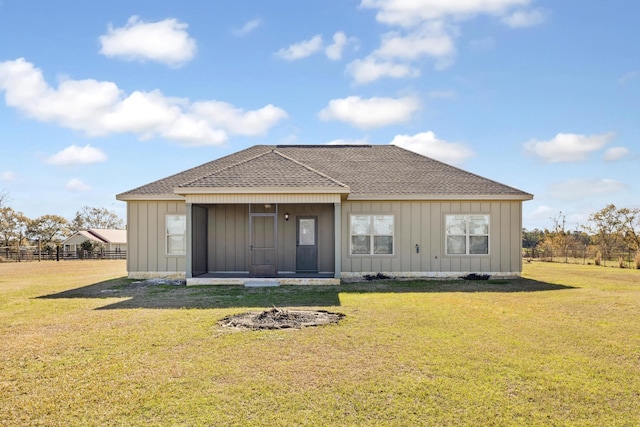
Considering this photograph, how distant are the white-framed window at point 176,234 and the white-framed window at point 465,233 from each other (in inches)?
345

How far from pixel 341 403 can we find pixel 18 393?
10.6 feet

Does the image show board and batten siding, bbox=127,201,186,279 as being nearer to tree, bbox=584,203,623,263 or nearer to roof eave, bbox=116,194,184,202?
roof eave, bbox=116,194,184,202

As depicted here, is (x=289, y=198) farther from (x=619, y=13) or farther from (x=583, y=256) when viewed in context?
(x=583, y=256)

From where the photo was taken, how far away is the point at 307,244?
15.7 metres

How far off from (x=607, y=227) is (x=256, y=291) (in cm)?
2982

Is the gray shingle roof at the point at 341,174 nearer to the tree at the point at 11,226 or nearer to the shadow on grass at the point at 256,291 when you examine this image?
the shadow on grass at the point at 256,291

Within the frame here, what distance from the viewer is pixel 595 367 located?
17.7ft

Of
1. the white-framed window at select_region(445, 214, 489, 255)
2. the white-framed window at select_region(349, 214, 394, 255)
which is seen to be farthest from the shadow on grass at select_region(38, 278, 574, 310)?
the white-framed window at select_region(349, 214, 394, 255)

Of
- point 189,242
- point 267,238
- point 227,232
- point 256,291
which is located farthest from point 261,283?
point 227,232

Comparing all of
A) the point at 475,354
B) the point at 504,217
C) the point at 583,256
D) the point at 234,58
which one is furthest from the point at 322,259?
the point at 583,256

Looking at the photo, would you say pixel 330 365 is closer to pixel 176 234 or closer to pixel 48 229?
pixel 176 234

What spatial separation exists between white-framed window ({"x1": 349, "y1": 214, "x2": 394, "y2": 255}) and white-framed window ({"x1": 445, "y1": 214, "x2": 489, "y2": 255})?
1930 millimetres

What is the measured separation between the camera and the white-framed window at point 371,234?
1513cm

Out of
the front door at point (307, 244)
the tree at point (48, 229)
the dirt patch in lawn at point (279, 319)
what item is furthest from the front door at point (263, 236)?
the tree at point (48, 229)
